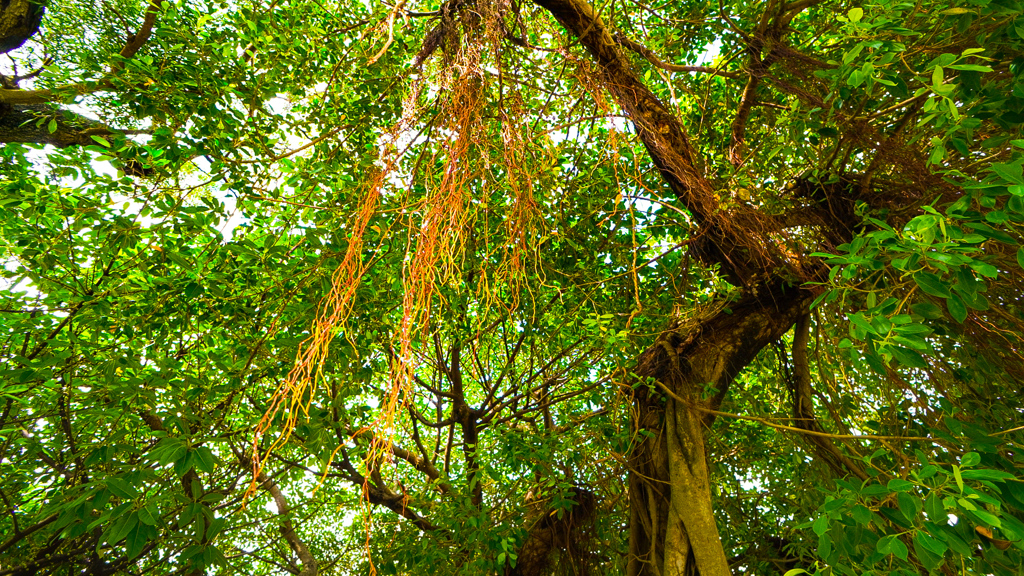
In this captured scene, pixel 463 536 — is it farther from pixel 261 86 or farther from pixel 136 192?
pixel 261 86

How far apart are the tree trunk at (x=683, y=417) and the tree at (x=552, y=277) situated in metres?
0.02

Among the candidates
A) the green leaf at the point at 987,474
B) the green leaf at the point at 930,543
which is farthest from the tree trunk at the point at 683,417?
the green leaf at the point at 987,474

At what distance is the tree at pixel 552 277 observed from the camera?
151 centimetres

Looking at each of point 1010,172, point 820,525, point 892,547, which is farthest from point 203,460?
point 1010,172

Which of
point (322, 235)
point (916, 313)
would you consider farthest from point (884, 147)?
point (322, 235)

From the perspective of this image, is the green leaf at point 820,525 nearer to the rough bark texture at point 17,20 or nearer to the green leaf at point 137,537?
the green leaf at point 137,537

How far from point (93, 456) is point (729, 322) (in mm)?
2798

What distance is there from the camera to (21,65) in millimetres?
4203

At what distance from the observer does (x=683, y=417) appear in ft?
8.00

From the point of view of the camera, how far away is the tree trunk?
222cm

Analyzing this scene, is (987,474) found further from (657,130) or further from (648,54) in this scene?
(648,54)

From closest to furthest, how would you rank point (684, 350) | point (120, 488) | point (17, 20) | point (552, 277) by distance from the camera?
point (120, 488), point (684, 350), point (552, 277), point (17, 20)

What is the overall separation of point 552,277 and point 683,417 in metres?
1.38

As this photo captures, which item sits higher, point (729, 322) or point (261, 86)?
point (261, 86)
